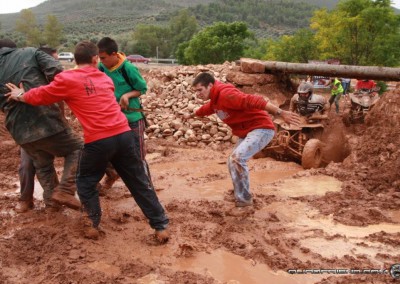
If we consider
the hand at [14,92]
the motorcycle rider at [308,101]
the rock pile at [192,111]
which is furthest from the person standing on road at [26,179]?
the motorcycle rider at [308,101]

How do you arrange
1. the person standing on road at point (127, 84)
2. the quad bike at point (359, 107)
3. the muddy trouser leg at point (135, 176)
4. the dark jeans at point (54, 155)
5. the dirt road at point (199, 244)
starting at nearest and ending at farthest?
1. the dirt road at point (199, 244)
2. the muddy trouser leg at point (135, 176)
3. the dark jeans at point (54, 155)
4. the person standing on road at point (127, 84)
5. the quad bike at point (359, 107)

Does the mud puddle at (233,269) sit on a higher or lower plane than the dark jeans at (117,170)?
lower

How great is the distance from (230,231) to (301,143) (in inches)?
154

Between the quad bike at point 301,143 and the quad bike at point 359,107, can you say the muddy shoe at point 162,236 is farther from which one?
the quad bike at point 359,107

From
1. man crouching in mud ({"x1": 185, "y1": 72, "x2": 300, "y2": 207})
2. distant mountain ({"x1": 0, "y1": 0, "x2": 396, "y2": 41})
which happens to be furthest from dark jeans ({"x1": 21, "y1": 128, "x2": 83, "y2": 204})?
distant mountain ({"x1": 0, "y1": 0, "x2": 396, "y2": 41})

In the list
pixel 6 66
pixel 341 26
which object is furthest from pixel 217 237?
pixel 341 26

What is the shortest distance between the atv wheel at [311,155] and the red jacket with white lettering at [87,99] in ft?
14.3

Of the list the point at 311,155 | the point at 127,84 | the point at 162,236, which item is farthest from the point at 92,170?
the point at 311,155

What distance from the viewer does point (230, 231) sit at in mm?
4262

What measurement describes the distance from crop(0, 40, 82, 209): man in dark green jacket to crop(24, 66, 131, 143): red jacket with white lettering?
0.50m

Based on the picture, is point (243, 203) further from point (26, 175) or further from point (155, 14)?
point (155, 14)

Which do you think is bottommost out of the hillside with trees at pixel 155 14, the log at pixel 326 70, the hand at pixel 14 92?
the hillside with trees at pixel 155 14

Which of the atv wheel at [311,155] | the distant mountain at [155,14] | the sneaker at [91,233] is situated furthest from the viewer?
the distant mountain at [155,14]

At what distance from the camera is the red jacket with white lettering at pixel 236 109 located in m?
4.38
